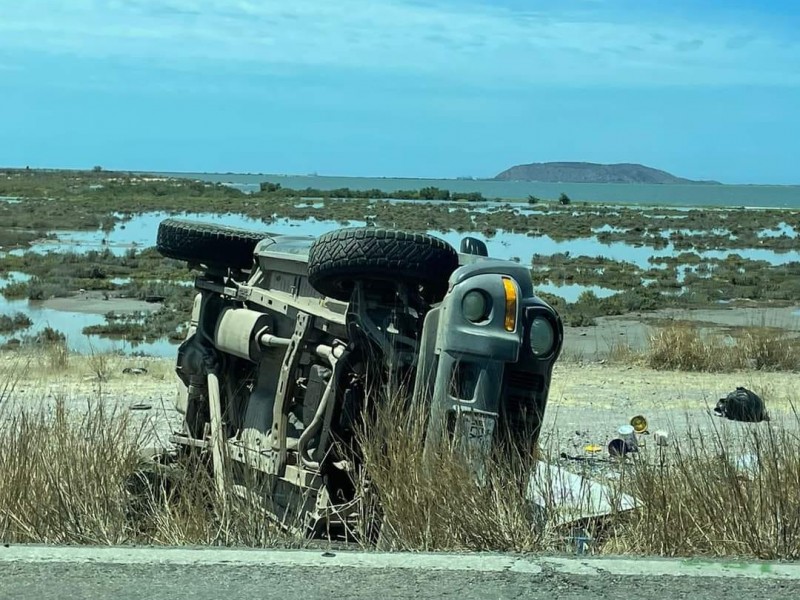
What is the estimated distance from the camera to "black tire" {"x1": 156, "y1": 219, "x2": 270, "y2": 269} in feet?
24.2

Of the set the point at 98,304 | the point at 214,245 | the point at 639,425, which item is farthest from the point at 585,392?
the point at 98,304

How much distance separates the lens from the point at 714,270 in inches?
1714

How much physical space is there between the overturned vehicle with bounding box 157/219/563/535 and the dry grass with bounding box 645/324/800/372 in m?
11.4

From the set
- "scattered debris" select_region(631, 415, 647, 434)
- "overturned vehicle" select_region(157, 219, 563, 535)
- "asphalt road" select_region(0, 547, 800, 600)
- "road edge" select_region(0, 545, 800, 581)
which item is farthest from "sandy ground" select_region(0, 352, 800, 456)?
"asphalt road" select_region(0, 547, 800, 600)

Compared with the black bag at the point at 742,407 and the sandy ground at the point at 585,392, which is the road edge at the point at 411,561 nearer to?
the sandy ground at the point at 585,392

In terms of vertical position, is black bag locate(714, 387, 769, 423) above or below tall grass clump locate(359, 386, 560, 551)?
below

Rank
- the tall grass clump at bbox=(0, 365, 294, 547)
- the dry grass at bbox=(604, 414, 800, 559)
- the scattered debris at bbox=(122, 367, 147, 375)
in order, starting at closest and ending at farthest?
the dry grass at bbox=(604, 414, 800, 559) < the tall grass clump at bbox=(0, 365, 294, 547) < the scattered debris at bbox=(122, 367, 147, 375)

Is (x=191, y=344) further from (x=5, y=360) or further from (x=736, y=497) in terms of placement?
(x=5, y=360)

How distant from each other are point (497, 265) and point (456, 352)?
0.53 metres

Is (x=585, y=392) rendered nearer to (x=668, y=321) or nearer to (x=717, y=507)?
(x=717, y=507)

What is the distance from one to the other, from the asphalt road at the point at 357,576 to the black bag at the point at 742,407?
628 centimetres

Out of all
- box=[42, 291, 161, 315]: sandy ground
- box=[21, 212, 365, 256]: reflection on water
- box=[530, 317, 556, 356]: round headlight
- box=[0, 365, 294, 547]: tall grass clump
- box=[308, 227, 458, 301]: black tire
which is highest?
box=[308, 227, 458, 301]: black tire

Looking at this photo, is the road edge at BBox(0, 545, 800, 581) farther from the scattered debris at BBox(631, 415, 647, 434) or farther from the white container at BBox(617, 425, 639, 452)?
the scattered debris at BBox(631, 415, 647, 434)

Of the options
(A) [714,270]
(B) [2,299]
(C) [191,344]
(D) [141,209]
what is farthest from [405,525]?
(D) [141,209]
